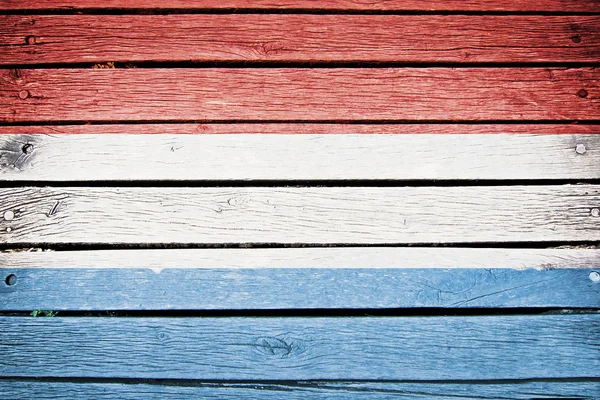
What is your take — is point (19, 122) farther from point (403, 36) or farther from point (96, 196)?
point (403, 36)

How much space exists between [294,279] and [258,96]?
0.69 meters

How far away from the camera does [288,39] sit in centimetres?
146

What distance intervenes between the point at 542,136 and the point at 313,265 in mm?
992

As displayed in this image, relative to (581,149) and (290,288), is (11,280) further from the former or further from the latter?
(581,149)

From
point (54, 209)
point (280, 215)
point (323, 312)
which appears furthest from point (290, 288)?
point (54, 209)

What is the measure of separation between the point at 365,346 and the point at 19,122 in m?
1.54

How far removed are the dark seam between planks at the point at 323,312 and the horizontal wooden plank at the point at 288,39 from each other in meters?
0.94

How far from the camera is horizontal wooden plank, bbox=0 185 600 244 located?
4.66 feet

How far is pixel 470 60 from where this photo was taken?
147cm

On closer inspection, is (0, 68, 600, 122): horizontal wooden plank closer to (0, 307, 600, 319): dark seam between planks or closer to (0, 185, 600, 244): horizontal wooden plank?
(0, 185, 600, 244): horizontal wooden plank

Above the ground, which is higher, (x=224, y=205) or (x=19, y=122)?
(x=19, y=122)

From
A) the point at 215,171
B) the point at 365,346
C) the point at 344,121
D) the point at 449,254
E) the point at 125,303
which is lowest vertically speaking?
the point at 365,346

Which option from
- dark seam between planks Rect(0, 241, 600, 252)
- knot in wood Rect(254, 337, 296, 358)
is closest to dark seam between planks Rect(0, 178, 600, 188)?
dark seam between planks Rect(0, 241, 600, 252)

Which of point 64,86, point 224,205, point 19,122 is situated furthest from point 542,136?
point 19,122
